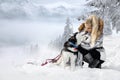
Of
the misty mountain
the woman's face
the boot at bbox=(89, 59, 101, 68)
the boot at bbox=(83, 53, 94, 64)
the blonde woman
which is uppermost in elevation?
the misty mountain

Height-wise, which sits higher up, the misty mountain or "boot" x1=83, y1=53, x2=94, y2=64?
the misty mountain

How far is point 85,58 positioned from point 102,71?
1399 mm

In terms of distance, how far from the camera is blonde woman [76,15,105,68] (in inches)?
448

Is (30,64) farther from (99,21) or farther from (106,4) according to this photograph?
(106,4)

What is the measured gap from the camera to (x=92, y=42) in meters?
11.4

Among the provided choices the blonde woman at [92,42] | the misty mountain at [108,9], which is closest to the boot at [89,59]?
the blonde woman at [92,42]

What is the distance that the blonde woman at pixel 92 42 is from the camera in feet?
37.3

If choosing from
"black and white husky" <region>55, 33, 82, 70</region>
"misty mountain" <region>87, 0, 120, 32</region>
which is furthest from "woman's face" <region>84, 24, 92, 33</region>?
"misty mountain" <region>87, 0, 120, 32</region>

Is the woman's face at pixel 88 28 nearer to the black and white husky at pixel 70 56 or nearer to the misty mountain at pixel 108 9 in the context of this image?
the black and white husky at pixel 70 56

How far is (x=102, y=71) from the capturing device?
10.4m

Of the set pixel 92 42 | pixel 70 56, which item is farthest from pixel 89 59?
pixel 70 56

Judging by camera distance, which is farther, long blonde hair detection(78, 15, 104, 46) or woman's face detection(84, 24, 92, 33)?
woman's face detection(84, 24, 92, 33)

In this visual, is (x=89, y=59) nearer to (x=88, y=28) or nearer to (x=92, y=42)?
(x=92, y=42)

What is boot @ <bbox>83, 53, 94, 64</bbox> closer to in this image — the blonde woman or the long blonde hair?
the blonde woman
